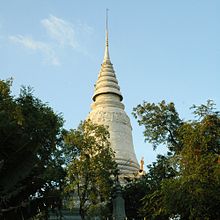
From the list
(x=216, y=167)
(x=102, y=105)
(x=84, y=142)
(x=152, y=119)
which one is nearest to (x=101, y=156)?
(x=84, y=142)

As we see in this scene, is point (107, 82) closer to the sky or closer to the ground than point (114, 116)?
closer to the sky

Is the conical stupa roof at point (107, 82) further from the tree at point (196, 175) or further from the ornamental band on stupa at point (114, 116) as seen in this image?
the tree at point (196, 175)

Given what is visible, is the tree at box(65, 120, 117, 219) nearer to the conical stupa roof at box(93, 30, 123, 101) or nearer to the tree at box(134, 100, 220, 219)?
the tree at box(134, 100, 220, 219)

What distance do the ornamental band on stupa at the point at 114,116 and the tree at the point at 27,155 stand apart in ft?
46.5

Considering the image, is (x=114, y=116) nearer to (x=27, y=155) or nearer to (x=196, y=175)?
(x=196, y=175)

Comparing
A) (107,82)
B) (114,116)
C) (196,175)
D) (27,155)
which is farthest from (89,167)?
(107,82)

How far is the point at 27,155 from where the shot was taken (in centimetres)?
1125

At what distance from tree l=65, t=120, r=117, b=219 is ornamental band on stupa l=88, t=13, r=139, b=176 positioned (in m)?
12.5

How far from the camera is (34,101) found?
2428 cm

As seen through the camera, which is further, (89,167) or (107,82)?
(107,82)

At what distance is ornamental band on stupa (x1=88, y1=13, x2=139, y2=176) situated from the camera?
38.5 m

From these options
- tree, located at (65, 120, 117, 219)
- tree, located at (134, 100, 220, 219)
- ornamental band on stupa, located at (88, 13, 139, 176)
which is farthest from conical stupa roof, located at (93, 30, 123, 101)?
tree, located at (134, 100, 220, 219)

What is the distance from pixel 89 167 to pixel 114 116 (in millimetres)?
17527

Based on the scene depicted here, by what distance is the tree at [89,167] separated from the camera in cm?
2330
